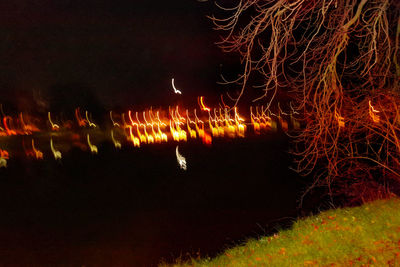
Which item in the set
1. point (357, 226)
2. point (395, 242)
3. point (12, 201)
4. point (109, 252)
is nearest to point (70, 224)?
point (109, 252)

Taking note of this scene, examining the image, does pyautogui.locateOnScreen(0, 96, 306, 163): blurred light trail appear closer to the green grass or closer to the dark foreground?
the dark foreground

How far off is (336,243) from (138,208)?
500 inches

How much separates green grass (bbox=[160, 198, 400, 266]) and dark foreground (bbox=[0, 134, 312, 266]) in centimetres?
290

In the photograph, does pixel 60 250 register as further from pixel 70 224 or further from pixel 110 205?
pixel 110 205

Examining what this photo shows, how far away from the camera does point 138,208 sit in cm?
1889

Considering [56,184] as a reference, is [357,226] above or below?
above

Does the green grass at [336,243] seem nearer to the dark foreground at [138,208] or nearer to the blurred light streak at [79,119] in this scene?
the dark foreground at [138,208]

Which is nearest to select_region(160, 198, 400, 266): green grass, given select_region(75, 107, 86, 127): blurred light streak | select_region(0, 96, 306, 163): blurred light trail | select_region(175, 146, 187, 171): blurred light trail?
select_region(175, 146, 187, 171): blurred light trail

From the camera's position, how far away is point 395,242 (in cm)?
683

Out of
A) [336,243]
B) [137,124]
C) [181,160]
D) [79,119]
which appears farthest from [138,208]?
[137,124]

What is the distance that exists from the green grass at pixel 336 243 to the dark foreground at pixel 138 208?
2.90 m

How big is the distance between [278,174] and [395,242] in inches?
721

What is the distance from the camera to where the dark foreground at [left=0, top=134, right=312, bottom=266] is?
43.6 ft

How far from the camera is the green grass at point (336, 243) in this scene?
21.9 ft
